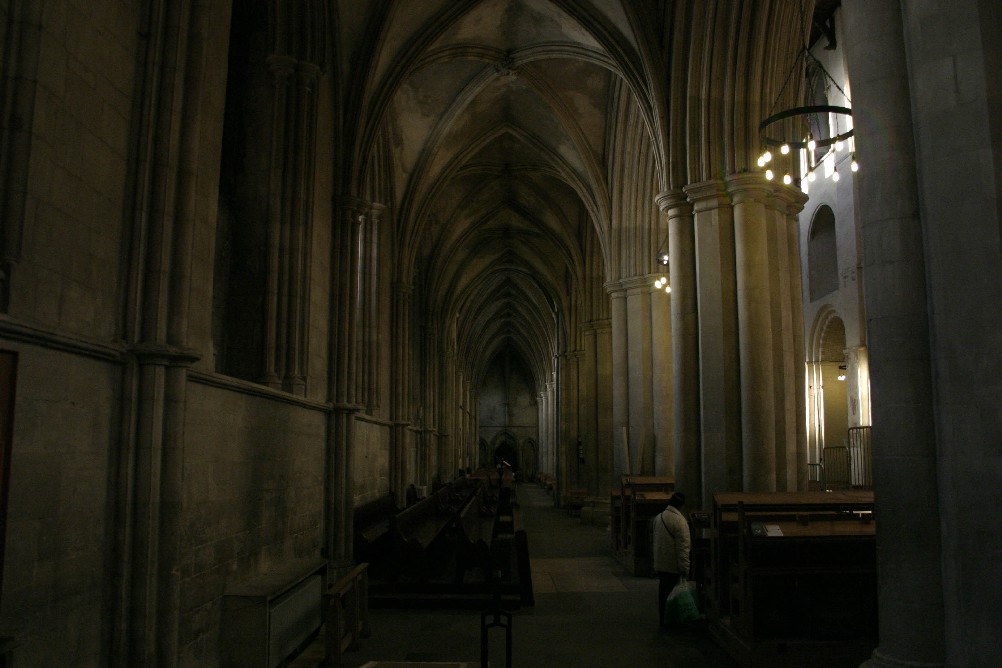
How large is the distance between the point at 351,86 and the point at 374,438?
7281 millimetres

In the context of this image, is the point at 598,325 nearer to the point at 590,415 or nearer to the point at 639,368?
the point at 590,415

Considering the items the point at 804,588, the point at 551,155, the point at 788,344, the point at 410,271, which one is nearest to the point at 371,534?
the point at 788,344

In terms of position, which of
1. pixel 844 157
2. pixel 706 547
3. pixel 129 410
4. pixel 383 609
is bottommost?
pixel 383 609

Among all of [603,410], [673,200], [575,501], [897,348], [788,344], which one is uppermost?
[673,200]

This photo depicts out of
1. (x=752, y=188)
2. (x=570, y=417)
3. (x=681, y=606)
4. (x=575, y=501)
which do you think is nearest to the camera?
(x=681, y=606)

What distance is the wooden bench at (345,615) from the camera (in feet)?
21.4

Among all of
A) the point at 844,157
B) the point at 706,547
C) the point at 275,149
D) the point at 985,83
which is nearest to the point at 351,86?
the point at 275,149

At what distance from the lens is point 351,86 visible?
1323 centimetres

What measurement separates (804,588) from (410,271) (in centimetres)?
1643

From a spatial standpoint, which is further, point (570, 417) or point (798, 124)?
point (570, 417)

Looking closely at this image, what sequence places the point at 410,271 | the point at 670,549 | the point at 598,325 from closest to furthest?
the point at 670,549
the point at 410,271
the point at 598,325

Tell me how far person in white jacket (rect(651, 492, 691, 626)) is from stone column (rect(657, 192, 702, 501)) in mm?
3400

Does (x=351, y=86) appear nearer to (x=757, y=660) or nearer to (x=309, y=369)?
(x=309, y=369)

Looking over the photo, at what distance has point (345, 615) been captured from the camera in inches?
297
